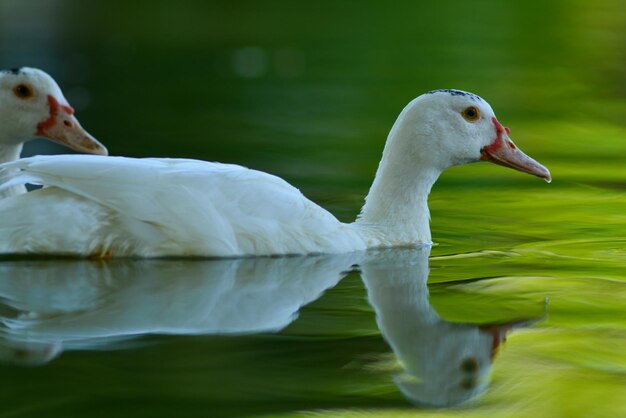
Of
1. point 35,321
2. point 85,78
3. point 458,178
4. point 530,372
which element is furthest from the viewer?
point 85,78

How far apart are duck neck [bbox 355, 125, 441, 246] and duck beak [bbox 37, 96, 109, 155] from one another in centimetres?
185

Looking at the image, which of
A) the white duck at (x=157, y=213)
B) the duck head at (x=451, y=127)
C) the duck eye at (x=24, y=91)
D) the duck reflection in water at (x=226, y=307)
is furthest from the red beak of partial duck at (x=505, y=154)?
the duck eye at (x=24, y=91)

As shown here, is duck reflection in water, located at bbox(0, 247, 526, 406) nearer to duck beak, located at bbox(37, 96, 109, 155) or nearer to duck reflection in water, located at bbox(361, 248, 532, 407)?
duck reflection in water, located at bbox(361, 248, 532, 407)

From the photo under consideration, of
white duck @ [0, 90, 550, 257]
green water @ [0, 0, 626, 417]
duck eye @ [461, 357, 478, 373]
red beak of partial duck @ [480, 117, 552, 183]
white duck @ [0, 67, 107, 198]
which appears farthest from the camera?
white duck @ [0, 67, 107, 198]

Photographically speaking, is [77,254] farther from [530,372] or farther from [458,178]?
[458,178]

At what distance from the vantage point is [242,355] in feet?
18.3

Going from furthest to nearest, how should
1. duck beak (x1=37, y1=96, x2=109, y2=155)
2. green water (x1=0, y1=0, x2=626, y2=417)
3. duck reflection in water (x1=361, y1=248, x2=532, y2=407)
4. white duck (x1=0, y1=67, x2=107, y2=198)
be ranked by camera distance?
duck beak (x1=37, y1=96, x2=109, y2=155)
white duck (x1=0, y1=67, x2=107, y2=198)
duck reflection in water (x1=361, y1=248, x2=532, y2=407)
green water (x1=0, y1=0, x2=626, y2=417)

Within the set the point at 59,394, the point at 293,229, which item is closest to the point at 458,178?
the point at 293,229

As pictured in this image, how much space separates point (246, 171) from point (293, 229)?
414 millimetres

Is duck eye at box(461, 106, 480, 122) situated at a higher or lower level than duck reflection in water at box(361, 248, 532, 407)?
higher

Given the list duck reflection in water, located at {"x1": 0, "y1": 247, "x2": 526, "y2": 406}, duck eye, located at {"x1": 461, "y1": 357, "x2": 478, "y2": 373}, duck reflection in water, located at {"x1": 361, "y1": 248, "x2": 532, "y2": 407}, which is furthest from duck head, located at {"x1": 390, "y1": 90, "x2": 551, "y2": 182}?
duck eye, located at {"x1": 461, "y1": 357, "x2": 478, "y2": 373}

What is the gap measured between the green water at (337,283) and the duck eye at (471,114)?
2.48 ft

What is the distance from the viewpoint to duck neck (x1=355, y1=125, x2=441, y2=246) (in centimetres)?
817

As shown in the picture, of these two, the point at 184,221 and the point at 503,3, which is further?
the point at 503,3
